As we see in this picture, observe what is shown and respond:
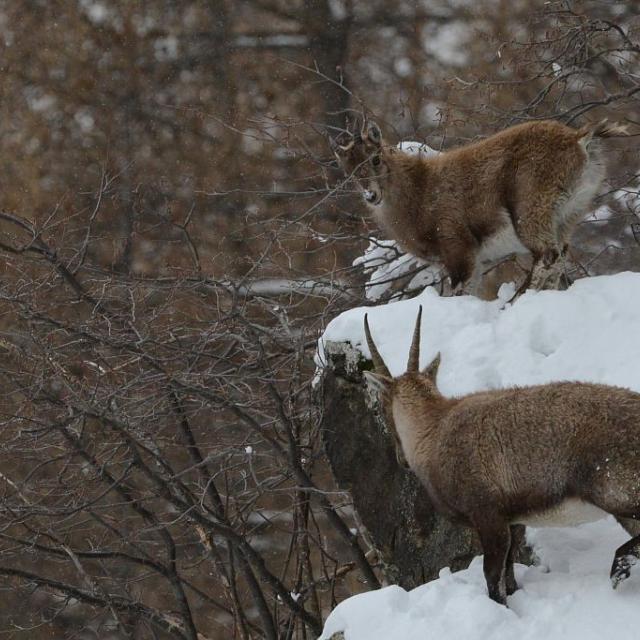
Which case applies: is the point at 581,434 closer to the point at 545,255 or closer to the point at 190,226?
the point at 545,255

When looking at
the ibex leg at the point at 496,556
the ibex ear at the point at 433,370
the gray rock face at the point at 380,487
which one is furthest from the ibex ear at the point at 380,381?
the ibex leg at the point at 496,556

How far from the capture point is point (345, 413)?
722 cm

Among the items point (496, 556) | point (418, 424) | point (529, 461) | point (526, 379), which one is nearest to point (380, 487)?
point (526, 379)

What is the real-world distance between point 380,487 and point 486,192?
2381 millimetres

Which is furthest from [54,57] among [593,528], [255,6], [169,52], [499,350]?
[593,528]

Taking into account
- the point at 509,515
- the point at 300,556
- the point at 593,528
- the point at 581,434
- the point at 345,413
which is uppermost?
the point at 581,434

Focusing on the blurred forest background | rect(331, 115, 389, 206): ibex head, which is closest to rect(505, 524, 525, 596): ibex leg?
rect(331, 115, 389, 206): ibex head

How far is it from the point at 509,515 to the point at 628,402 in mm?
803

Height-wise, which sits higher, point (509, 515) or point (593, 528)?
point (509, 515)

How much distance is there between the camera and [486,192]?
748cm

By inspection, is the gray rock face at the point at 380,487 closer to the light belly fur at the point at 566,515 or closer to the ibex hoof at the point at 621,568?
the light belly fur at the point at 566,515

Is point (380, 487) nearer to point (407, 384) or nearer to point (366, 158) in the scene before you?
point (407, 384)

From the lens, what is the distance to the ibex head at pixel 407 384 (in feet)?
18.0

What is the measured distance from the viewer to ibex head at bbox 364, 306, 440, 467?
5496mm
